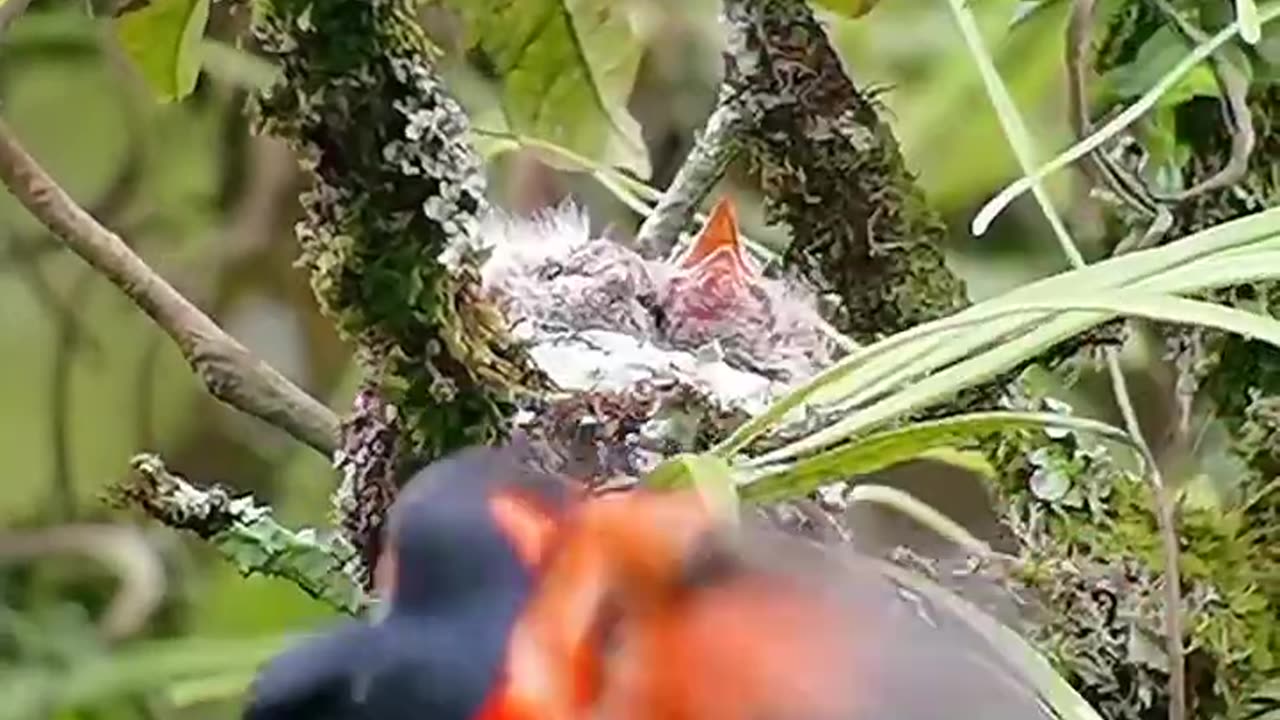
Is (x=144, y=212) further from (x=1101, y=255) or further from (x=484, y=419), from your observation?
(x=484, y=419)

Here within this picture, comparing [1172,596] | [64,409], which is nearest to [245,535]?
[1172,596]

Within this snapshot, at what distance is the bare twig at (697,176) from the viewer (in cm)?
69

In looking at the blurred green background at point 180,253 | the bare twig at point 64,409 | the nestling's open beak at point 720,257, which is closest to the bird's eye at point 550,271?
the nestling's open beak at point 720,257

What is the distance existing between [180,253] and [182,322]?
77cm

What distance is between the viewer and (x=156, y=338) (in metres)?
1.41

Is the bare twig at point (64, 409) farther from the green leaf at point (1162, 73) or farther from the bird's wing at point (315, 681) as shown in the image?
the bird's wing at point (315, 681)

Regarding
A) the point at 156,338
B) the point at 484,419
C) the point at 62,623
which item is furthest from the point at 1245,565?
the point at 156,338

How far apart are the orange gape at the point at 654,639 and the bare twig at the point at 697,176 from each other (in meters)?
0.27

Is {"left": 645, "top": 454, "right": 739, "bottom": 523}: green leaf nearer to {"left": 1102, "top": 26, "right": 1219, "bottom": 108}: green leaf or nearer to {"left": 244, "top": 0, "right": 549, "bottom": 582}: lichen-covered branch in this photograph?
{"left": 244, "top": 0, "right": 549, "bottom": 582}: lichen-covered branch

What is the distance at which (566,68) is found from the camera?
0.77m

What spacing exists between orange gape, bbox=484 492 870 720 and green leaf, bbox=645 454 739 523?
0.18ft

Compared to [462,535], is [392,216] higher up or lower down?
higher up

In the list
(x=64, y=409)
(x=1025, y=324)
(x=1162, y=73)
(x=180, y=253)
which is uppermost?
(x=180, y=253)

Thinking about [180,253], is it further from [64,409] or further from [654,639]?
[654,639]
